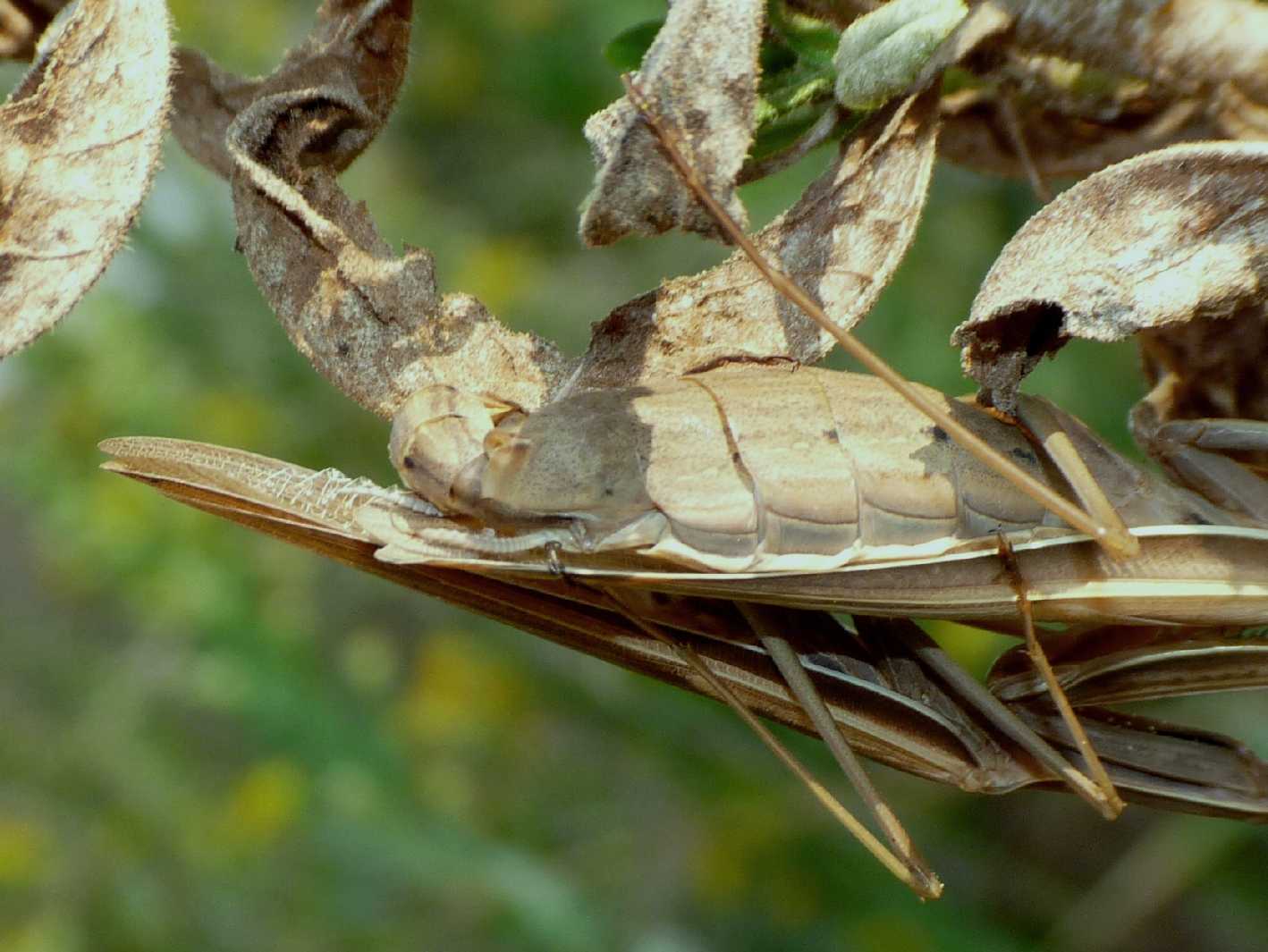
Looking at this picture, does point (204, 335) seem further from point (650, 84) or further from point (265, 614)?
point (650, 84)

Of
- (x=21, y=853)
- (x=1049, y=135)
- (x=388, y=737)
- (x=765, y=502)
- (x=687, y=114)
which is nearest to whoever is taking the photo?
(x=687, y=114)

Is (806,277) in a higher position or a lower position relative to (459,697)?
lower

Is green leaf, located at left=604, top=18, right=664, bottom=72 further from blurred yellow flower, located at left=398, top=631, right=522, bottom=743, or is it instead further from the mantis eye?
blurred yellow flower, located at left=398, top=631, right=522, bottom=743

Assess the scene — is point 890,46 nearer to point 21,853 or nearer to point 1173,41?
point 1173,41

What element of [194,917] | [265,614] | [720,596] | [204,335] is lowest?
[720,596]

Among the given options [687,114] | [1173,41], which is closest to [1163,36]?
[1173,41]

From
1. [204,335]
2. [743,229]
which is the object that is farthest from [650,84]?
[204,335]
